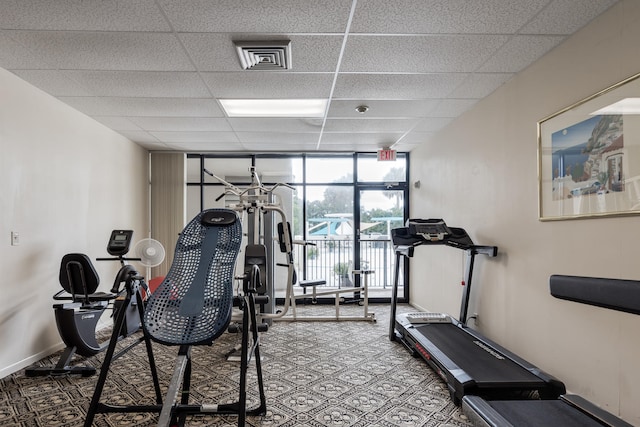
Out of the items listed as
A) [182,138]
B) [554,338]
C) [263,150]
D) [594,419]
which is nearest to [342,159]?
[263,150]

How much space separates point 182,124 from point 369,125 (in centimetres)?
228

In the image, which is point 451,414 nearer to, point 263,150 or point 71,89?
point 71,89

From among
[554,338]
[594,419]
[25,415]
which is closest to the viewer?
[594,419]

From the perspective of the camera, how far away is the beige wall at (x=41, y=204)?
3.12m

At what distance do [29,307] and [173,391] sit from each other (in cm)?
245

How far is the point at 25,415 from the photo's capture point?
8.00 feet

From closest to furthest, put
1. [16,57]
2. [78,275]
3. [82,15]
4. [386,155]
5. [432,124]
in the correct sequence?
[82,15], [16,57], [78,275], [432,124], [386,155]

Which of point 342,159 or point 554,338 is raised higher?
point 342,159

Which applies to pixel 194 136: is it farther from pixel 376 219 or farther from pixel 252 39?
pixel 376 219

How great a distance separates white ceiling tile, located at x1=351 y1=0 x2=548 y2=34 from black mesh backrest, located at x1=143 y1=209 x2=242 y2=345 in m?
1.49

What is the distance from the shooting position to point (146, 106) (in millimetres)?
3918

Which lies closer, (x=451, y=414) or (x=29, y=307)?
(x=451, y=414)

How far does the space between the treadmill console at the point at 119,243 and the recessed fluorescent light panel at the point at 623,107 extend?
14.0ft

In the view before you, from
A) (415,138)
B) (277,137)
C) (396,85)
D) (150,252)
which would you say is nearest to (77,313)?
(150,252)
